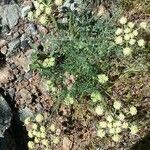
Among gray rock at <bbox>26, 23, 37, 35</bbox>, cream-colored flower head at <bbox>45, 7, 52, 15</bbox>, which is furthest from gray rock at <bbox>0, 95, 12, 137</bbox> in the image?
cream-colored flower head at <bbox>45, 7, 52, 15</bbox>

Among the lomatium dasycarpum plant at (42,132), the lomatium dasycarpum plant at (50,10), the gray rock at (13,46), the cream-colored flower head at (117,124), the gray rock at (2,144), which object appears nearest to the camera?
the cream-colored flower head at (117,124)

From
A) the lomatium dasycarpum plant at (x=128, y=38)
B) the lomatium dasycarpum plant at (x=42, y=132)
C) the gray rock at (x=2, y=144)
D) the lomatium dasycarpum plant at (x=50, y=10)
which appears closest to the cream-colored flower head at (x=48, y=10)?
the lomatium dasycarpum plant at (x=50, y=10)

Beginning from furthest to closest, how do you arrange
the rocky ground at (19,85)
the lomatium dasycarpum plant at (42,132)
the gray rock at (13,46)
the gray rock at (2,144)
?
the gray rock at (13,46) → the rocky ground at (19,85) → the gray rock at (2,144) → the lomatium dasycarpum plant at (42,132)

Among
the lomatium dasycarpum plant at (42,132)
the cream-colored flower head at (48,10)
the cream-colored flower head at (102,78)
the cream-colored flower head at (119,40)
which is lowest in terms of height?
the lomatium dasycarpum plant at (42,132)

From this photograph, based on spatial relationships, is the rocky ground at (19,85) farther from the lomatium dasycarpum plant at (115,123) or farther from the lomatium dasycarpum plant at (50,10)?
the lomatium dasycarpum plant at (115,123)

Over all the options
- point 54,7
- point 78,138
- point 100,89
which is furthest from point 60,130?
point 54,7

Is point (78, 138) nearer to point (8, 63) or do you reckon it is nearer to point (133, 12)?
point (8, 63)

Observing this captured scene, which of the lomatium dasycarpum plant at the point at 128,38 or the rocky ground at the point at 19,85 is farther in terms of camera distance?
the rocky ground at the point at 19,85

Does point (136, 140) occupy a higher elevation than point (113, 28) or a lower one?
lower
